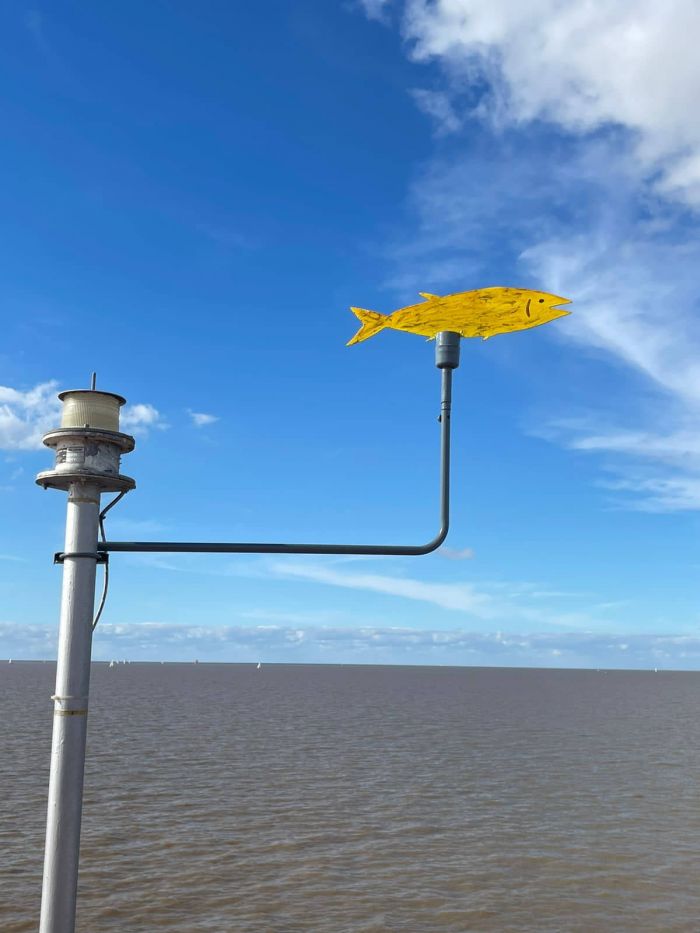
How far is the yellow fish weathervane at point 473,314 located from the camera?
586 cm

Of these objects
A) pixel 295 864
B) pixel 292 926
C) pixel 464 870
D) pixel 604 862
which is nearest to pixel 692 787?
pixel 604 862

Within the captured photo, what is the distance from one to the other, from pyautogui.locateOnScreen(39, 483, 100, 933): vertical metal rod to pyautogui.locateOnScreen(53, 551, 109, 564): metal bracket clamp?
0.07 feet

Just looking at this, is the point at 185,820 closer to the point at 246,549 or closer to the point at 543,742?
the point at 246,549

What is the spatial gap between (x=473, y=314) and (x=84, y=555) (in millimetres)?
3225

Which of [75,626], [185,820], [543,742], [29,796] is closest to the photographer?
[75,626]

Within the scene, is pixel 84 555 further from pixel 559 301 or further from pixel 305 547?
pixel 559 301

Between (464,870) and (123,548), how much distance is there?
19.3 m

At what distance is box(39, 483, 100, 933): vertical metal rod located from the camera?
16.7ft

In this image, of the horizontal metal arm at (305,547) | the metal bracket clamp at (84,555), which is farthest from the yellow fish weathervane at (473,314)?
the metal bracket clamp at (84,555)

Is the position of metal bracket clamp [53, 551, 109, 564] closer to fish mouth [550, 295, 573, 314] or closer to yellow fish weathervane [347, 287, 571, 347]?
yellow fish weathervane [347, 287, 571, 347]

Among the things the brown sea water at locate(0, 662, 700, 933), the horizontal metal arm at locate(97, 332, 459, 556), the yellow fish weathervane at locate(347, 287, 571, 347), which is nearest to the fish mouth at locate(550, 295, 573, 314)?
the yellow fish weathervane at locate(347, 287, 571, 347)

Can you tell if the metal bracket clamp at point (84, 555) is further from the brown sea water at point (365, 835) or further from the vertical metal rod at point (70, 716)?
the brown sea water at point (365, 835)

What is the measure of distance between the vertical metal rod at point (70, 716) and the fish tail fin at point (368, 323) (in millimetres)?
2203

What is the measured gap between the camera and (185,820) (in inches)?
1059
